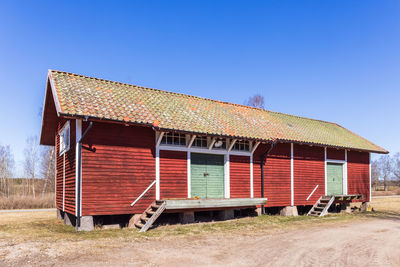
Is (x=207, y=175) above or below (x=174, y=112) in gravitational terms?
below

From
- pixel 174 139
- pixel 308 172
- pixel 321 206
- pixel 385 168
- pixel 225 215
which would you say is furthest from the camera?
pixel 385 168

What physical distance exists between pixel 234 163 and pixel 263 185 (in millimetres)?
2103

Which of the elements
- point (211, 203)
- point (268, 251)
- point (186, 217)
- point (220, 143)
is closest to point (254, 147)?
point (220, 143)

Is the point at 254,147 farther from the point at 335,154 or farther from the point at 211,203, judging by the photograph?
the point at 335,154

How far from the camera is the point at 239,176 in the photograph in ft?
53.2

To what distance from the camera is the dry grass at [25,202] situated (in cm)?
2612

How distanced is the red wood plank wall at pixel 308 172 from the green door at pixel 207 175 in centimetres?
496

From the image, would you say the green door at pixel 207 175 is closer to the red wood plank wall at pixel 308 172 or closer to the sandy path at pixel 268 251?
the sandy path at pixel 268 251

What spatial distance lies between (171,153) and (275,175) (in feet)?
20.3

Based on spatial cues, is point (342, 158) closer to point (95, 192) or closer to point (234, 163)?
point (234, 163)

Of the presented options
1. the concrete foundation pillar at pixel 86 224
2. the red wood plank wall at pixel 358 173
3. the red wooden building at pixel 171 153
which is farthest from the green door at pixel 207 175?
the red wood plank wall at pixel 358 173

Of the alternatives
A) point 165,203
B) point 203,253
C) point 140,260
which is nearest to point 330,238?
point 203,253

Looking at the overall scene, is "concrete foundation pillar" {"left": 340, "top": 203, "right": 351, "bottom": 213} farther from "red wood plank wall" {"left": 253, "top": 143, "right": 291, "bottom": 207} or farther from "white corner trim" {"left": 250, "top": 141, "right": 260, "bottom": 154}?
"white corner trim" {"left": 250, "top": 141, "right": 260, "bottom": 154}

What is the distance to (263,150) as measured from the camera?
1720 centimetres
